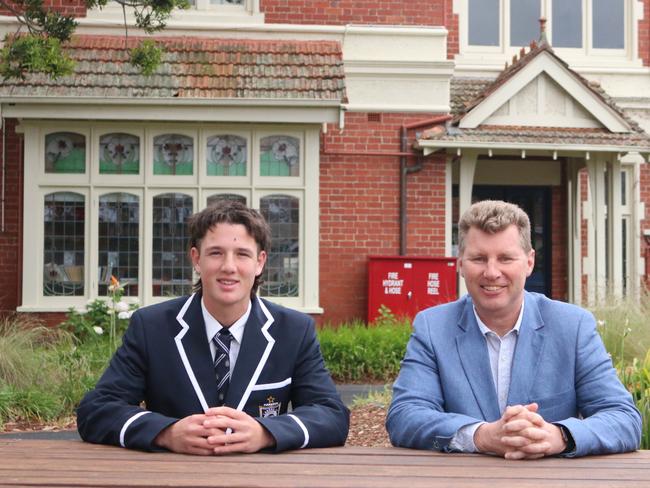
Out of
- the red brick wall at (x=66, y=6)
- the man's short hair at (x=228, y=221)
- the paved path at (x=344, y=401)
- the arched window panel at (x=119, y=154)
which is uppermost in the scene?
the red brick wall at (x=66, y=6)

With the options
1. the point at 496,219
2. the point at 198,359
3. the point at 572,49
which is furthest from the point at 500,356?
the point at 572,49

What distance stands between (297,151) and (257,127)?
0.58 metres

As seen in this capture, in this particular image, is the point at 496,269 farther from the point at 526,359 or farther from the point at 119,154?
the point at 119,154

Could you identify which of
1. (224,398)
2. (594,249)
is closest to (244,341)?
(224,398)

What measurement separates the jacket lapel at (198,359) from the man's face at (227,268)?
98 millimetres

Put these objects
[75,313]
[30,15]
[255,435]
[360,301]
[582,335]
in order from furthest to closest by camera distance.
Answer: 1. [360,301]
2. [75,313]
3. [30,15]
4. [582,335]
5. [255,435]

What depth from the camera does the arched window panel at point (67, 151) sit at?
11.1m

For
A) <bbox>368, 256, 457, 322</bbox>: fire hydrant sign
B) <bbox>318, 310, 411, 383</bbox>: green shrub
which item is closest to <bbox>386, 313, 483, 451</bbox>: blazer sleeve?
<bbox>318, 310, 411, 383</bbox>: green shrub

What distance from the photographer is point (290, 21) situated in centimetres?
1193

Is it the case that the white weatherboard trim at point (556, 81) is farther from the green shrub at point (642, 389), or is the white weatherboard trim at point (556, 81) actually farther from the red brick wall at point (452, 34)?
the green shrub at point (642, 389)

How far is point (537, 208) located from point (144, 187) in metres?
6.28

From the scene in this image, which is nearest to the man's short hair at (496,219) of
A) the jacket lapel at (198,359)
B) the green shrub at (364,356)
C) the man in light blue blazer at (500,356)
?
the man in light blue blazer at (500,356)

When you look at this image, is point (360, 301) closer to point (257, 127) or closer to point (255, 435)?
point (257, 127)

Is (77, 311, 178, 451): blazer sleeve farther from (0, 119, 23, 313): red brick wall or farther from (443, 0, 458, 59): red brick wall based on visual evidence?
(443, 0, 458, 59): red brick wall
